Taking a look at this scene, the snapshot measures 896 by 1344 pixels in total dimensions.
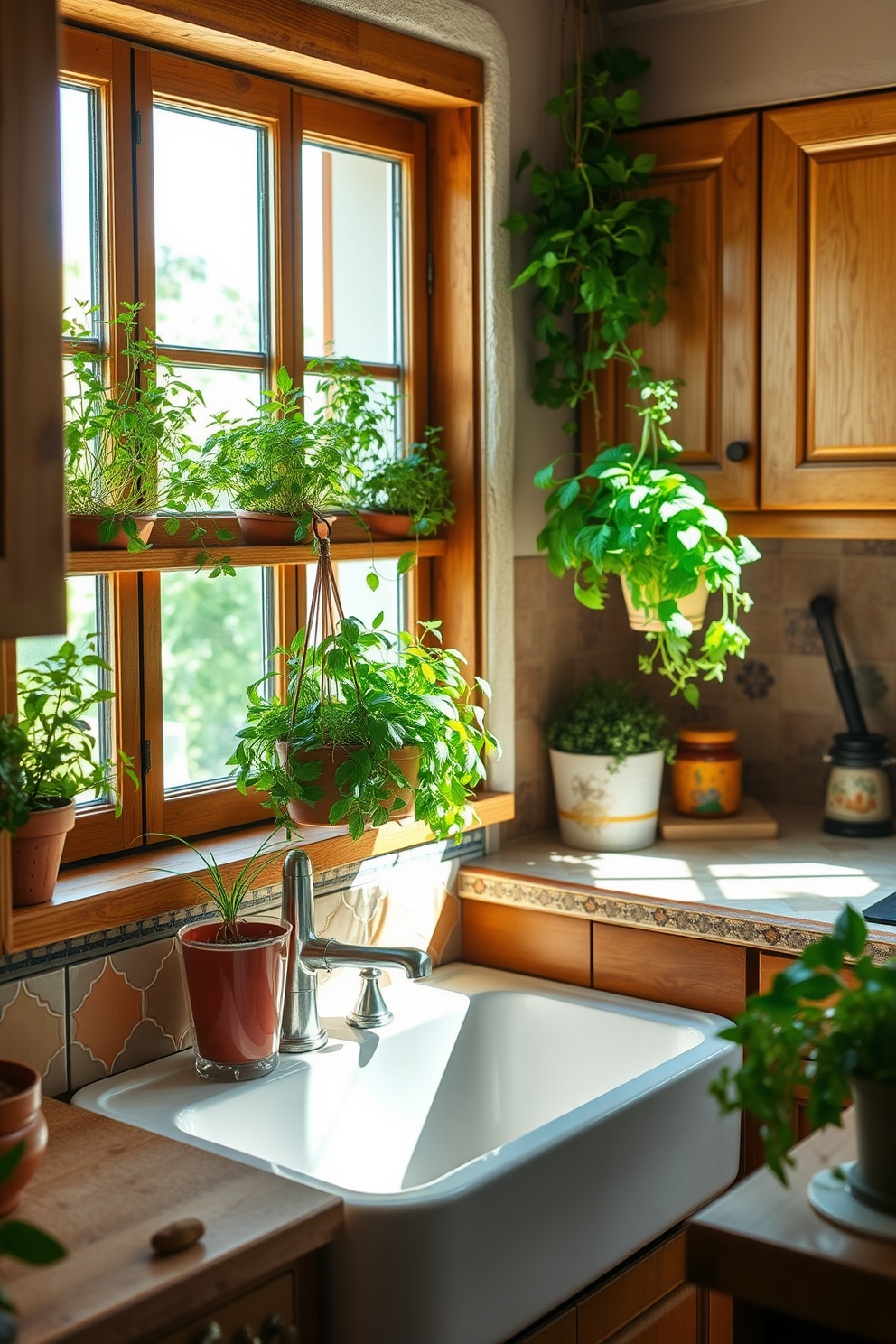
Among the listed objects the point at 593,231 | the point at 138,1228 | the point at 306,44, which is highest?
the point at 306,44

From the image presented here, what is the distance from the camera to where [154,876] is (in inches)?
73.4

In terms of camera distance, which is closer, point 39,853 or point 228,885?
point 39,853

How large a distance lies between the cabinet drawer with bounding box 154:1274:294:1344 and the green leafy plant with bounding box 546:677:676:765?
4.05 ft

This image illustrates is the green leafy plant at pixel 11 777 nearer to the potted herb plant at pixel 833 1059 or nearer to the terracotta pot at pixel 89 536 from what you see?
the terracotta pot at pixel 89 536

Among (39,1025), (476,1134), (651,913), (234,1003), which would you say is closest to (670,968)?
(651,913)

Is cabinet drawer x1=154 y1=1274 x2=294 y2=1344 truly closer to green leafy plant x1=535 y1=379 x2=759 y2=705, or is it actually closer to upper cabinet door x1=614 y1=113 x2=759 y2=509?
green leafy plant x1=535 y1=379 x2=759 y2=705

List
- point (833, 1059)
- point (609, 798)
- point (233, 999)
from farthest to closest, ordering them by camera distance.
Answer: point (609, 798), point (233, 999), point (833, 1059)

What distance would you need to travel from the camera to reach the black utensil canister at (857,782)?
8.43 ft

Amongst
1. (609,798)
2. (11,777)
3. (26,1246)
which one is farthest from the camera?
(609,798)

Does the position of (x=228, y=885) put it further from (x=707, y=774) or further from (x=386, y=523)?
(x=707, y=774)

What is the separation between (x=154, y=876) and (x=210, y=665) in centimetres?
39

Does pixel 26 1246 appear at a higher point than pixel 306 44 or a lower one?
lower

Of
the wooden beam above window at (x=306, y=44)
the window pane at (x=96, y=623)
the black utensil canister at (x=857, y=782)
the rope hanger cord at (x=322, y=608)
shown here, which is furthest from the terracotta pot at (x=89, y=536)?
the black utensil canister at (x=857, y=782)

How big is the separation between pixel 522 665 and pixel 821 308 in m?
0.80
